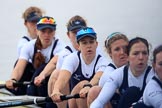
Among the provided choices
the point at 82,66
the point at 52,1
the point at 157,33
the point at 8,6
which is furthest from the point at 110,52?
the point at 8,6

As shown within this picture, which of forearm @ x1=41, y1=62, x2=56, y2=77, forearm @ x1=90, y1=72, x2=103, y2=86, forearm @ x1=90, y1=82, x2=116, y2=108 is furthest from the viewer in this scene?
A: forearm @ x1=41, y1=62, x2=56, y2=77

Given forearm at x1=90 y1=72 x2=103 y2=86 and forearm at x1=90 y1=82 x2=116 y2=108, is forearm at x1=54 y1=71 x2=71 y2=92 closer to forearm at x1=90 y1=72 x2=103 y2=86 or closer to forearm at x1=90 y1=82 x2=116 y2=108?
forearm at x1=90 y1=72 x2=103 y2=86

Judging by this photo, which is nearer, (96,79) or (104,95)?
(104,95)

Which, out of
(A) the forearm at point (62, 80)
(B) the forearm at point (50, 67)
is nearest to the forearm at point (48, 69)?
(B) the forearm at point (50, 67)

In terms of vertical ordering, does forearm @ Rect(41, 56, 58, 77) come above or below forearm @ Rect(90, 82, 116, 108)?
above

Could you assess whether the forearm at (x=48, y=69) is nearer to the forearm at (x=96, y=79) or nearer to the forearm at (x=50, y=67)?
the forearm at (x=50, y=67)

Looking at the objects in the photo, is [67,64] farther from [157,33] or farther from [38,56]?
[157,33]

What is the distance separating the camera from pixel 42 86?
387cm

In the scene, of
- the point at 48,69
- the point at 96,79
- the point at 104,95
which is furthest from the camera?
the point at 48,69

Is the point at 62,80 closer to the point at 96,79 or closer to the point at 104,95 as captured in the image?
the point at 96,79

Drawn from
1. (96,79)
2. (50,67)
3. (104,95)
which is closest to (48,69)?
(50,67)

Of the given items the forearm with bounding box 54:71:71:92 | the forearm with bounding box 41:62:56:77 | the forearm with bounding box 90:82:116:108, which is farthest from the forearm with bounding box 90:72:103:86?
the forearm with bounding box 41:62:56:77

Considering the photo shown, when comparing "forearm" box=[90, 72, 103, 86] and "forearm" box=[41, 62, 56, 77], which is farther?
"forearm" box=[41, 62, 56, 77]

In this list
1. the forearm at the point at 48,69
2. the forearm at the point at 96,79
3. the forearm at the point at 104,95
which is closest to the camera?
the forearm at the point at 104,95
